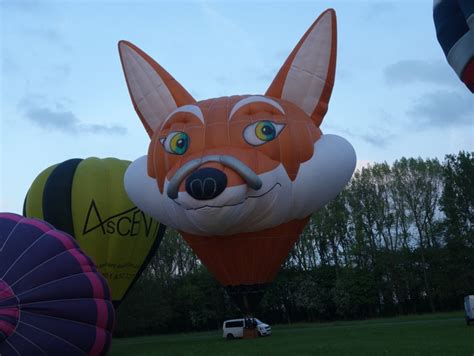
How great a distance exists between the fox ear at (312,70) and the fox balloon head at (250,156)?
17 millimetres

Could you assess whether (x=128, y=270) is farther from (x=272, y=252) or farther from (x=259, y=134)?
(x=259, y=134)

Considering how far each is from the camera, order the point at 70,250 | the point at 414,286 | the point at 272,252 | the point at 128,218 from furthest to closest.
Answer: the point at 414,286
the point at 128,218
the point at 272,252
the point at 70,250

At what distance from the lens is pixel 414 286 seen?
95.9 feet

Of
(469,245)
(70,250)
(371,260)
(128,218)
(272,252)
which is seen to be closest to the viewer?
(70,250)

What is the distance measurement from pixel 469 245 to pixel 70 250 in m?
22.5

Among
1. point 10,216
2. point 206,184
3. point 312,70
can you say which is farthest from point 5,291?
point 312,70

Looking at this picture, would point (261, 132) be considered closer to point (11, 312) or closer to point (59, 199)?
point (11, 312)

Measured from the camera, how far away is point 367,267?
1227 inches

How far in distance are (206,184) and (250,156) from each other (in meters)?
0.92

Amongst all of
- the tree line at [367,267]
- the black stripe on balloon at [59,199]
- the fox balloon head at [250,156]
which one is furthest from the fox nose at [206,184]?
the tree line at [367,267]

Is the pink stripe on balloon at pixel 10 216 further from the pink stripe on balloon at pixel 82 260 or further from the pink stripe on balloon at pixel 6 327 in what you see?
the pink stripe on balloon at pixel 6 327

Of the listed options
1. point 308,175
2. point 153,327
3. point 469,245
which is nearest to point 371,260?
point 469,245

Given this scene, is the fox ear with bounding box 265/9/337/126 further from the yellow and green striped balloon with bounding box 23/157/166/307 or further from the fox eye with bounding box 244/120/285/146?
the yellow and green striped balloon with bounding box 23/157/166/307

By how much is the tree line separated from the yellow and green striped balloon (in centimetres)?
1410
